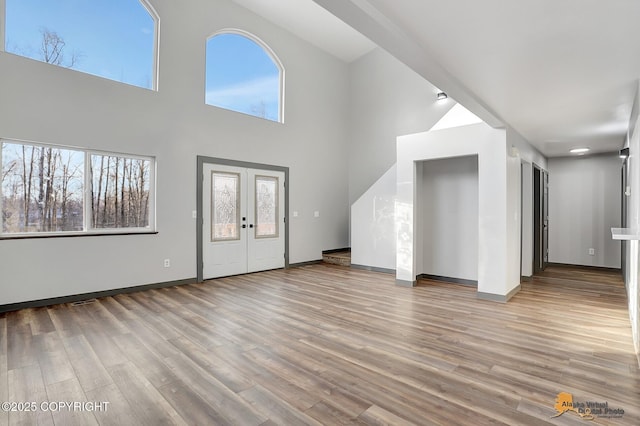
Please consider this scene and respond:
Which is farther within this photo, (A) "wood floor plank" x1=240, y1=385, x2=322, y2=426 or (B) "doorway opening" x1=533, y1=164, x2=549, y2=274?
(B) "doorway opening" x1=533, y1=164, x2=549, y2=274

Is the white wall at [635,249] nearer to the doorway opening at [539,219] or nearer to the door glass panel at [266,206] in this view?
the doorway opening at [539,219]

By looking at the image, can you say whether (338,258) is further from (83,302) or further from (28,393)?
(28,393)

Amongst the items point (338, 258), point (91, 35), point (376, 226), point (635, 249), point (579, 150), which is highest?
point (91, 35)

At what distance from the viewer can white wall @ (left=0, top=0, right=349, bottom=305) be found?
13.8ft

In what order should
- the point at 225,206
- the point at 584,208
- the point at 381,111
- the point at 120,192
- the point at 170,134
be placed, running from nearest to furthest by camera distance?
the point at 120,192, the point at 170,134, the point at 225,206, the point at 584,208, the point at 381,111

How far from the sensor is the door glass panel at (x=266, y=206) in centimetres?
676

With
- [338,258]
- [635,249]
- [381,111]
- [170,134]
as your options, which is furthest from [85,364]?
[381,111]

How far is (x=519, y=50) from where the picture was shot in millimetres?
2426

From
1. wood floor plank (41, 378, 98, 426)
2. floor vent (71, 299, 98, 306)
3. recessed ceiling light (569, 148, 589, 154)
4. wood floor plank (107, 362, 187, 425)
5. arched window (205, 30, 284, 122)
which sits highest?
arched window (205, 30, 284, 122)

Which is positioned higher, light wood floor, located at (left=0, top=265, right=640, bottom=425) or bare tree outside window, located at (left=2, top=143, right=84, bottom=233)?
bare tree outside window, located at (left=2, top=143, right=84, bottom=233)

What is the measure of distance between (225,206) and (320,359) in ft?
13.7

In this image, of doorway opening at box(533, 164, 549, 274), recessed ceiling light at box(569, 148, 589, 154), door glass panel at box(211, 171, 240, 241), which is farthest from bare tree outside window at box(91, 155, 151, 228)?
recessed ceiling light at box(569, 148, 589, 154)

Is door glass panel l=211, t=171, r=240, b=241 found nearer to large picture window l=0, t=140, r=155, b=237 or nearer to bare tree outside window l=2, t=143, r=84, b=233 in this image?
large picture window l=0, t=140, r=155, b=237

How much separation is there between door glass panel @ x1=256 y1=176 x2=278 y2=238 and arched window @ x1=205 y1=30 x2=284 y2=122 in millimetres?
1451
